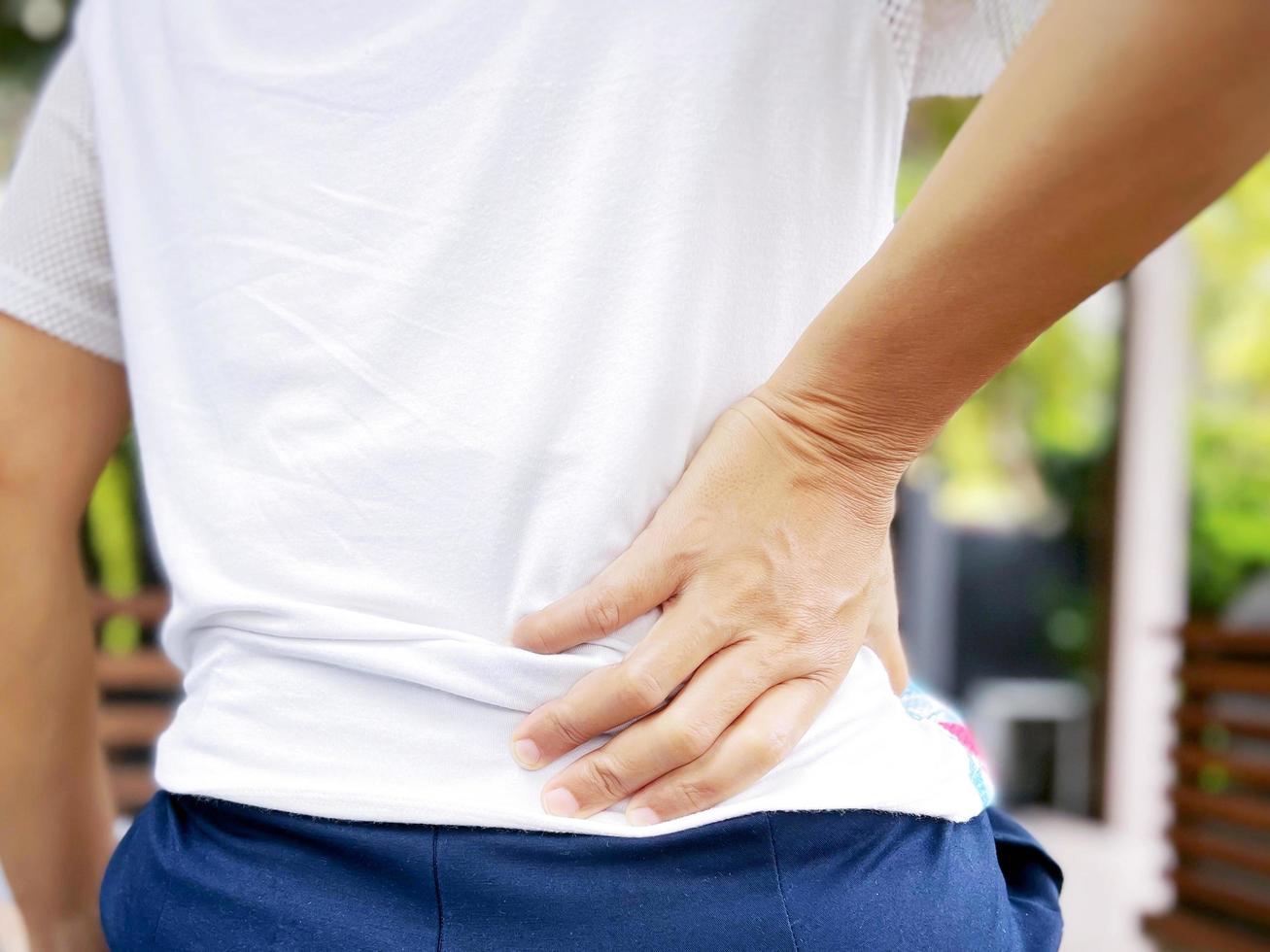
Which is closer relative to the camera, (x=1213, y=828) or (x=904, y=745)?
(x=904, y=745)

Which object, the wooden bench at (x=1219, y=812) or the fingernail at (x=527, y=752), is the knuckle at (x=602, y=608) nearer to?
the fingernail at (x=527, y=752)

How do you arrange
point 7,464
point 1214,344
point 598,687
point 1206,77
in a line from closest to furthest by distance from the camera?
point 1206,77, point 598,687, point 7,464, point 1214,344

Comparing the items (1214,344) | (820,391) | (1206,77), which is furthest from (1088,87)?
(1214,344)

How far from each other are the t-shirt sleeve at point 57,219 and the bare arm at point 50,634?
0.03 m

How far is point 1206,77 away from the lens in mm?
564

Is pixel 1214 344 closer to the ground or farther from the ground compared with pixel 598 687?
closer to the ground

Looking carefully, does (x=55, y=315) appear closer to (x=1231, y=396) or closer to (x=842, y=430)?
(x=842, y=430)

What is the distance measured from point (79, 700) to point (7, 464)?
Answer: 0.24 metres

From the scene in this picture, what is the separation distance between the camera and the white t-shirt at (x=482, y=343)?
0.70 m

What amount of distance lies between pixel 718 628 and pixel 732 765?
Answer: 0.08 meters

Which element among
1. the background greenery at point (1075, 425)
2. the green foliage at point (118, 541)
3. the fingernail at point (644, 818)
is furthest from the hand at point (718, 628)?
the green foliage at point (118, 541)

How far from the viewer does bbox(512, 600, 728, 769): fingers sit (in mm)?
676

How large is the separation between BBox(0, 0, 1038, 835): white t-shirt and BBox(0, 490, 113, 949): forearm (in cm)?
30

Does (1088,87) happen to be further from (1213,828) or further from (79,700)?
(1213,828)
